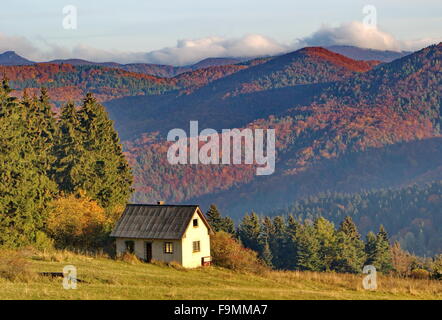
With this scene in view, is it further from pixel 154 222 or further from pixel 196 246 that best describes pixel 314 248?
pixel 154 222

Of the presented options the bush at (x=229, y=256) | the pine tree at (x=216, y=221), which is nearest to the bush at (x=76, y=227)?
the bush at (x=229, y=256)

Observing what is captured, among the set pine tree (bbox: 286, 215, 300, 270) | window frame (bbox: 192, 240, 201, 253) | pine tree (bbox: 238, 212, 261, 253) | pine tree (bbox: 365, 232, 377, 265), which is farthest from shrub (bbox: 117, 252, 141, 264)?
pine tree (bbox: 365, 232, 377, 265)

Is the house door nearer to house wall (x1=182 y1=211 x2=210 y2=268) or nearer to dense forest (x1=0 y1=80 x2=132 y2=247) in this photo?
house wall (x1=182 y1=211 x2=210 y2=268)

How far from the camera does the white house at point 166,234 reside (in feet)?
181

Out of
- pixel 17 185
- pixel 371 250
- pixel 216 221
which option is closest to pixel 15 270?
pixel 17 185

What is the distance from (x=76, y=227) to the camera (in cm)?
6062

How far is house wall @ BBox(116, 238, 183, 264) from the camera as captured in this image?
180 feet

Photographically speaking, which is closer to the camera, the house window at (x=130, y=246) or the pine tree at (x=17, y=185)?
the house window at (x=130, y=246)

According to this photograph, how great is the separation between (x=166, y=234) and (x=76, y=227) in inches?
371

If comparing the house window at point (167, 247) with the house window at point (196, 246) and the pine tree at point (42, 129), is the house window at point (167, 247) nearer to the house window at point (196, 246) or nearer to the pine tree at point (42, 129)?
the house window at point (196, 246)

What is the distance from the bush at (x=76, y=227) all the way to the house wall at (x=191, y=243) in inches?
329

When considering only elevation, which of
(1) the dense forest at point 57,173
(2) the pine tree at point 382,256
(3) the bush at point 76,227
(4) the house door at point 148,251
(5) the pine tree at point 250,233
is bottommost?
(2) the pine tree at point 382,256
